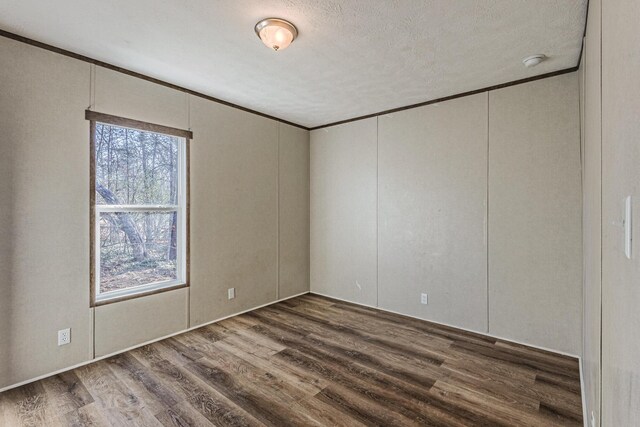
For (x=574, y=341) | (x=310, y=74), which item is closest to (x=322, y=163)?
(x=310, y=74)

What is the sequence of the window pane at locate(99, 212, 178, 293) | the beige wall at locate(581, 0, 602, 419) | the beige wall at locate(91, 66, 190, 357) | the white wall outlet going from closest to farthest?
the beige wall at locate(581, 0, 602, 419) → the white wall outlet → the beige wall at locate(91, 66, 190, 357) → the window pane at locate(99, 212, 178, 293)

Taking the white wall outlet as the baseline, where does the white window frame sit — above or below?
above

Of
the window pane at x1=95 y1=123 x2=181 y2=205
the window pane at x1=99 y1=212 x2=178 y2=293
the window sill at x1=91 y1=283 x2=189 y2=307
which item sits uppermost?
the window pane at x1=95 y1=123 x2=181 y2=205

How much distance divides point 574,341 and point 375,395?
2.02 meters

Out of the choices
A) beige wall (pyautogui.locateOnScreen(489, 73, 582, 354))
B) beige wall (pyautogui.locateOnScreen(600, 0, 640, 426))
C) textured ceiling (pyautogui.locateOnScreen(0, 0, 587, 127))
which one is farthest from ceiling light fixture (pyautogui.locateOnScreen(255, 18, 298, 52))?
beige wall (pyautogui.locateOnScreen(489, 73, 582, 354))

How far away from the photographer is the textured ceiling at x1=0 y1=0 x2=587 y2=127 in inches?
80.2

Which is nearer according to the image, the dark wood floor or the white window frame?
the dark wood floor

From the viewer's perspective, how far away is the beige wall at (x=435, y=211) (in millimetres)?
3385

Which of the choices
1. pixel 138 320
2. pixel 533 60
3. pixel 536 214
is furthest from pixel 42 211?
pixel 536 214

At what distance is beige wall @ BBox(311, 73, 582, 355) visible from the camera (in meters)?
2.91

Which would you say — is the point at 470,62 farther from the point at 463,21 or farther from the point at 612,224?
the point at 612,224

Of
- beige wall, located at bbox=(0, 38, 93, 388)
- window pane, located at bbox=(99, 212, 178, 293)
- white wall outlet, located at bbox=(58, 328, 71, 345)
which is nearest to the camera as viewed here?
beige wall, located at bbox=(0, 38, 93, 388)

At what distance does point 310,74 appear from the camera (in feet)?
9.95

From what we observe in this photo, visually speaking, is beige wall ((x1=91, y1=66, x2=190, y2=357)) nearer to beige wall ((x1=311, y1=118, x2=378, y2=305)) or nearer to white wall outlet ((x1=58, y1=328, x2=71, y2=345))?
white wall outlet ((x1=58, y1=328, x2=71, y2=345))
